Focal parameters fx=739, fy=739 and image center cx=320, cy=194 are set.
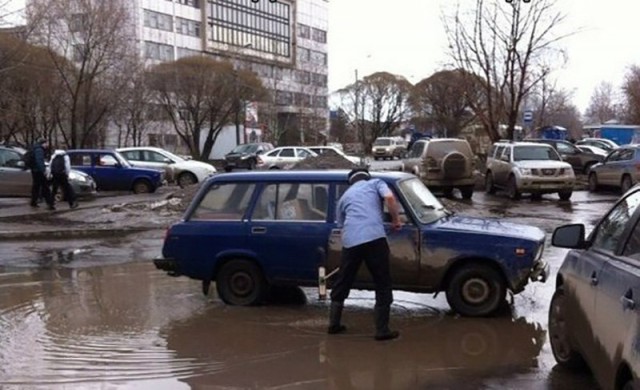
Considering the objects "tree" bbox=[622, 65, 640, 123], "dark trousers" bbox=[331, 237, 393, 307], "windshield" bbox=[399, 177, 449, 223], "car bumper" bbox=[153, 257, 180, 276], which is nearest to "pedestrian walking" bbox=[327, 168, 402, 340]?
"dark trousers" bbox=[331, 237, 393, 307]

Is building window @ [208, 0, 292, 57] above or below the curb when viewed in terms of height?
above

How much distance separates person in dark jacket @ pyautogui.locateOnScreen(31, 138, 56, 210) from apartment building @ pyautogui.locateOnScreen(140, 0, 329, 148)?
45855 millimetres

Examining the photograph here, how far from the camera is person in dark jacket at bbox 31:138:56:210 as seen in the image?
19625mm

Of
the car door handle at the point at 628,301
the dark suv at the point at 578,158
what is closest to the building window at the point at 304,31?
the dark suv at the point at 578,158

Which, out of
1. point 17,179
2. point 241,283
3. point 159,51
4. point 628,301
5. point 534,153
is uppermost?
point 159,51

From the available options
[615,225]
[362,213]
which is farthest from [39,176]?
[615,225]

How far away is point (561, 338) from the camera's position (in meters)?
5.92

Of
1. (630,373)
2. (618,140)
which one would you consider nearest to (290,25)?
(618,140)

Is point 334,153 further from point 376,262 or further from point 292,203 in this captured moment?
A: point 376,262

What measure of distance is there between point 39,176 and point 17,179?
3.43m

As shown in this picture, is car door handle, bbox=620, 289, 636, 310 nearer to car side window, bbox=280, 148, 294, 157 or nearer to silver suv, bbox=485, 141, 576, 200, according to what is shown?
silver suv, bbox=485, 141, 576, 200

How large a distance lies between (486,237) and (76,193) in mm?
17907

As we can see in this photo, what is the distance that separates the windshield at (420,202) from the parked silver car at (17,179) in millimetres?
16773

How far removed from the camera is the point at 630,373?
3.61 meters
